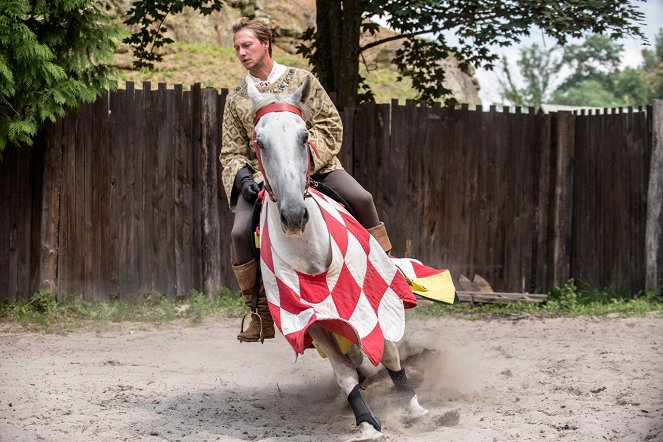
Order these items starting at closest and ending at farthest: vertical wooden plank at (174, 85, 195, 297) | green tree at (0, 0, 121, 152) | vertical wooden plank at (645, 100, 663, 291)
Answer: green tree at (0, 0, 121, 152)
vertical wooden plank at (174, 85, 195, 297)
vertical wooden plank at (645, 100, 663, 291)

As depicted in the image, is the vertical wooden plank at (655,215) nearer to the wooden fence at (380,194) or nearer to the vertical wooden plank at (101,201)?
the wooden fence at (380,194)

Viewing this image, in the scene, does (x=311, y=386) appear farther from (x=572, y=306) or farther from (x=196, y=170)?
(x=572, y=306)

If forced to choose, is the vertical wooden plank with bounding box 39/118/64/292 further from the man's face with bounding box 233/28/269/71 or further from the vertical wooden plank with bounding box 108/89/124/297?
the man's face with bounding box 233/28/269/71

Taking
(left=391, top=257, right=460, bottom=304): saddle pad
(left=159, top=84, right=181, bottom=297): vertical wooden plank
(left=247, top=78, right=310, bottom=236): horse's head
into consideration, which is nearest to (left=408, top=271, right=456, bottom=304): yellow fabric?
(left=391, top=257, right=460, bottom=304): saddle pad

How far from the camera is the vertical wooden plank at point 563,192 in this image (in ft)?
35.6

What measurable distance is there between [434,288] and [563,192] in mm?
5456

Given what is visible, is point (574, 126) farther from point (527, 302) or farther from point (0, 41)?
point (0, 41)

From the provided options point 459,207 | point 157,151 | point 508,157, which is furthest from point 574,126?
point 157,151

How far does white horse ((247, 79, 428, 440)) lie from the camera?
445 centimetres

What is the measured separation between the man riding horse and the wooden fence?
362cm

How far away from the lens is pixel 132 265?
32.5 ft

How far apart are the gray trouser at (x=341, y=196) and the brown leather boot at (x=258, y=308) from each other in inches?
2.6

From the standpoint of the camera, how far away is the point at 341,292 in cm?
505

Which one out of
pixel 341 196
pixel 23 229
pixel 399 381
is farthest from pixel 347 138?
pixel 399 381
